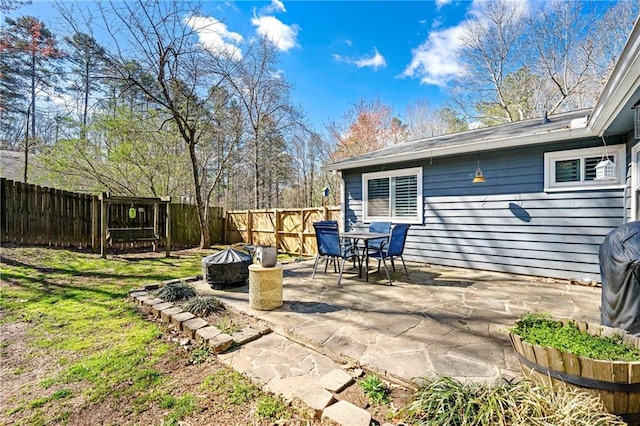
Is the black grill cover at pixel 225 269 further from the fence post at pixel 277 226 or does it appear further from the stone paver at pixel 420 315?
the fence post at pixel 277 226

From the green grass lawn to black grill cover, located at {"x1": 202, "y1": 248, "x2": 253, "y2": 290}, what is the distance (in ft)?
3.17

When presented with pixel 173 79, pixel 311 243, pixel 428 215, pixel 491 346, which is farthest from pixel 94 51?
pixel 491 346

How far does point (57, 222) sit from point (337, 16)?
837 cm

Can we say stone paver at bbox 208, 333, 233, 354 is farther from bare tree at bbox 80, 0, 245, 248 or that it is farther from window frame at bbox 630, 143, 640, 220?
bare tree at bbox 80, 0, 245, 248

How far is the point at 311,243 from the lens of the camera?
7914 mm

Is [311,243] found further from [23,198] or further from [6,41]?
[6,41]

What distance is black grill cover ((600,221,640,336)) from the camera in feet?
6.41

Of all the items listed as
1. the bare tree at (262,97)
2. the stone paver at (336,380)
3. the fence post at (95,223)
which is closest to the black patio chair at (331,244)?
the stone paver at (336,380)

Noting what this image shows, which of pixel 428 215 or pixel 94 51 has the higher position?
pixel 94 51

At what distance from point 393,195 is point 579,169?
3067 millimetres

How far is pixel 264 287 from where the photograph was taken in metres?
3.25

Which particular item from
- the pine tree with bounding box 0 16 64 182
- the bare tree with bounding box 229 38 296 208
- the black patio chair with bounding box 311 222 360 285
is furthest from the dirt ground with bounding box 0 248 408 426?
the pine tree with bounding box 0 16 64 182

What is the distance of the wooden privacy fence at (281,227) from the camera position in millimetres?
7874

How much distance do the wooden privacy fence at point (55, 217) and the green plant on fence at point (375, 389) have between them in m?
7.34
